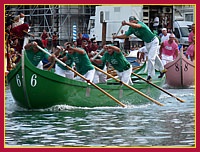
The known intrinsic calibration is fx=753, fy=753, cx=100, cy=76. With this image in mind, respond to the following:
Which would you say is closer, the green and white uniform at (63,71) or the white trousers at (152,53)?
the green and white uniform at (63,71)

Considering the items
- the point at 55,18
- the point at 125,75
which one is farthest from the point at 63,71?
the point at 55,18

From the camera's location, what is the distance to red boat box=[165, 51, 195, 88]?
20.9 meters

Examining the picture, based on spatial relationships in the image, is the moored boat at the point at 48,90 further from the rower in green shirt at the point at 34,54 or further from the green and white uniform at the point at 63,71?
the green and white uniform at the point at 63,71

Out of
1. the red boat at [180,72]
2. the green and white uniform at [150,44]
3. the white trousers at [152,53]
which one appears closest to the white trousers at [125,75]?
the green and white uniform at [150,44]

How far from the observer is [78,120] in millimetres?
13406

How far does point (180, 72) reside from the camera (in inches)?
827

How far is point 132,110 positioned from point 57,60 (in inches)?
71.1

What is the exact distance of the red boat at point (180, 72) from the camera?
68.5 ft

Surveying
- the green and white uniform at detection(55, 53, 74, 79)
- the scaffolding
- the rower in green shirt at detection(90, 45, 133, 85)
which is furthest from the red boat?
the scaffolding

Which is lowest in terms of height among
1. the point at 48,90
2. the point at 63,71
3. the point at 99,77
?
the point at 48,90

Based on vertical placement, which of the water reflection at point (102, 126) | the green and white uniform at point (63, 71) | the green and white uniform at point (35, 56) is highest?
the green and white uniform at point (35, 56)

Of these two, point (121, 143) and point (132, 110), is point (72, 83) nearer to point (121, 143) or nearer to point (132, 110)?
point (132, 110)

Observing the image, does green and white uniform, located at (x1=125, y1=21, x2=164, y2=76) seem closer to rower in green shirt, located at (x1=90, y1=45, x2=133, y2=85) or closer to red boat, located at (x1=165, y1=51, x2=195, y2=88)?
rower in green shirt, located at (x1=90, y1=45, x2=133, y2=85)

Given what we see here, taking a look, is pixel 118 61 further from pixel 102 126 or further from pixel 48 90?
pixel 102 126
